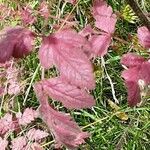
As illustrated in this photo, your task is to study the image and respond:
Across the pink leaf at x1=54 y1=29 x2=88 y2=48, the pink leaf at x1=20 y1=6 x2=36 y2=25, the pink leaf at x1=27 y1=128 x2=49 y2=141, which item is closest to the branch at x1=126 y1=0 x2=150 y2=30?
the pink leaf at x1=54 y1=29 x2=88 y2=48

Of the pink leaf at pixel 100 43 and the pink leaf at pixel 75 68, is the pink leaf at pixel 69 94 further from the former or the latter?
the pink leaf at pixel 100 43

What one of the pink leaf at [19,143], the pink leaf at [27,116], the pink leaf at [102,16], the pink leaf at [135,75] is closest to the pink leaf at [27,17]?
the pink leaf at [27,116]

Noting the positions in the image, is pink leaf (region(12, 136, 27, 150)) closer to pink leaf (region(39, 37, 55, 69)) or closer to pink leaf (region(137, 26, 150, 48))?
pink leaf (region(137, 26, 150, 48))

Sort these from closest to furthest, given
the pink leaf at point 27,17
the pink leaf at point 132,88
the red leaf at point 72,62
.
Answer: the red leaf at point 72,62 < the pink leaf at point 132,88 < the pink leaf at point 27,17

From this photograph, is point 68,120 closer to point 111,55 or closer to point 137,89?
point 137,89

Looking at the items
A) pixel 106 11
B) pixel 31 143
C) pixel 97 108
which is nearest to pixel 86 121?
pixel 97 108

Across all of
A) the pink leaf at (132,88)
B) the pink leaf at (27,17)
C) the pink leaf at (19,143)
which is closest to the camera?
the pink leaf at (132,88)
